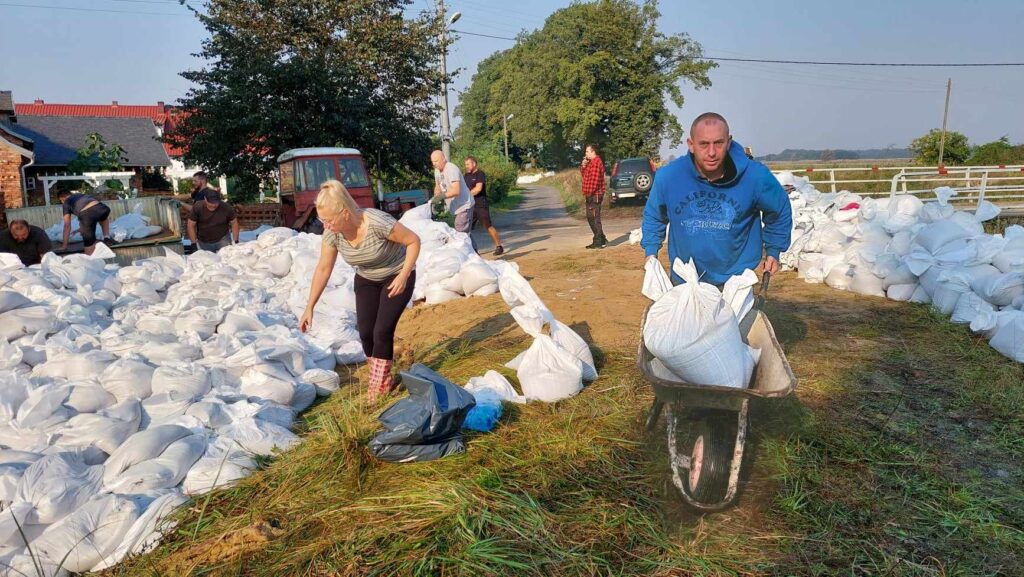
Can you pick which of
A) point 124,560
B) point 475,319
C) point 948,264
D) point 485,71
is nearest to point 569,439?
point 124,560

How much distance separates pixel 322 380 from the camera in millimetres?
4793

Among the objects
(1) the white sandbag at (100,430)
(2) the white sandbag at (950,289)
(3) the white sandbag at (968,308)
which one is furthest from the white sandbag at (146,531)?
(2) the white sandbag at (950,289)

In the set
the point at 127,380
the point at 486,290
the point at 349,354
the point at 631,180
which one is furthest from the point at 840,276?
the point at 631,180

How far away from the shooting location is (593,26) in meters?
40.0

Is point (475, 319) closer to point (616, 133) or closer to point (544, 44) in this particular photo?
point (616, 133)

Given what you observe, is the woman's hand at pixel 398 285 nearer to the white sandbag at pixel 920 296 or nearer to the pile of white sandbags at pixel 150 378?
the pile of white sandbags at pixel 150 378

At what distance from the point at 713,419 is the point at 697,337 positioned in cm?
38

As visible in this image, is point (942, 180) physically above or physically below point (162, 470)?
above

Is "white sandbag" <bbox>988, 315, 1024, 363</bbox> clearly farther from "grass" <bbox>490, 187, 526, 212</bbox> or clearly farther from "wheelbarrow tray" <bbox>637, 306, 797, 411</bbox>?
"grass" <bbox>490, 187, 526, 212</bbox>

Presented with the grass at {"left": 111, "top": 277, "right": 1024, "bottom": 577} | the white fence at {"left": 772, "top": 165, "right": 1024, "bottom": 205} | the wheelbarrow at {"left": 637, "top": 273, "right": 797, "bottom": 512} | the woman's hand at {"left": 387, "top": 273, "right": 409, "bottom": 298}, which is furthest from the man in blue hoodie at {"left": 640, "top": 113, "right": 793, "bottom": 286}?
the white fence at {"left": 772, "top": 165, "right": 1024, "bottom": 205}

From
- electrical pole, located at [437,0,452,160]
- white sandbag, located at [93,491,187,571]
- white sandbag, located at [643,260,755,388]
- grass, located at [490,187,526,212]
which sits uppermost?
electrical pole, located at [437,0,452,160]

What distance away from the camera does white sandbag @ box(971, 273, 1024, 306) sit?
5383 millimetres

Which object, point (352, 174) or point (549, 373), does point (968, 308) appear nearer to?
point (549, 373)

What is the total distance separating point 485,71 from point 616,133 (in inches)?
1507
